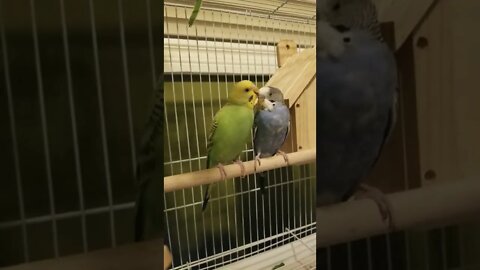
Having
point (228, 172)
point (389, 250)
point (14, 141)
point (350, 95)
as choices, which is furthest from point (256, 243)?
point (14, 141)

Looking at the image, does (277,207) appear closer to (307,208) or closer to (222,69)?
(307,208)

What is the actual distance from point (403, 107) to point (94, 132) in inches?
16.2

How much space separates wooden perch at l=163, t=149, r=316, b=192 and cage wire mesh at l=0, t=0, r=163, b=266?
24 centimetres

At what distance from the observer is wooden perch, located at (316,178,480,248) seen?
696mm

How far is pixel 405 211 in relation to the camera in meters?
0.73

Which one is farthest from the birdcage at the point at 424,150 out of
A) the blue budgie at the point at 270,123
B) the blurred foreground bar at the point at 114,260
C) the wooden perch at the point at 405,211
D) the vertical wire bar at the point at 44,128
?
the blue budgie at the point at 270,123

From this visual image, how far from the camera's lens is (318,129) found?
0.71 meters

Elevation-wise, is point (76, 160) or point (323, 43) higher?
point (323, 43)

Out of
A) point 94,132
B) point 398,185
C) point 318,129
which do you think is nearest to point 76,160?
point 94,132

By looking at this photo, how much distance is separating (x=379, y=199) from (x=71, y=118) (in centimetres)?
41

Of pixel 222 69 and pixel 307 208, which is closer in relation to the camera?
pixel 222 69

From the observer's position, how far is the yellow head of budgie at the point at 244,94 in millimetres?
1122

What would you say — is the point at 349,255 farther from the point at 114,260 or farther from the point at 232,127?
the point at 232,127

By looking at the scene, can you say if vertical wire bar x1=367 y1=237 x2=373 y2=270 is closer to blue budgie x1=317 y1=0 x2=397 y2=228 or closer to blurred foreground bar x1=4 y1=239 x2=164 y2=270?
blue budgie x1=317 y1=0 x2=397 y2=228
